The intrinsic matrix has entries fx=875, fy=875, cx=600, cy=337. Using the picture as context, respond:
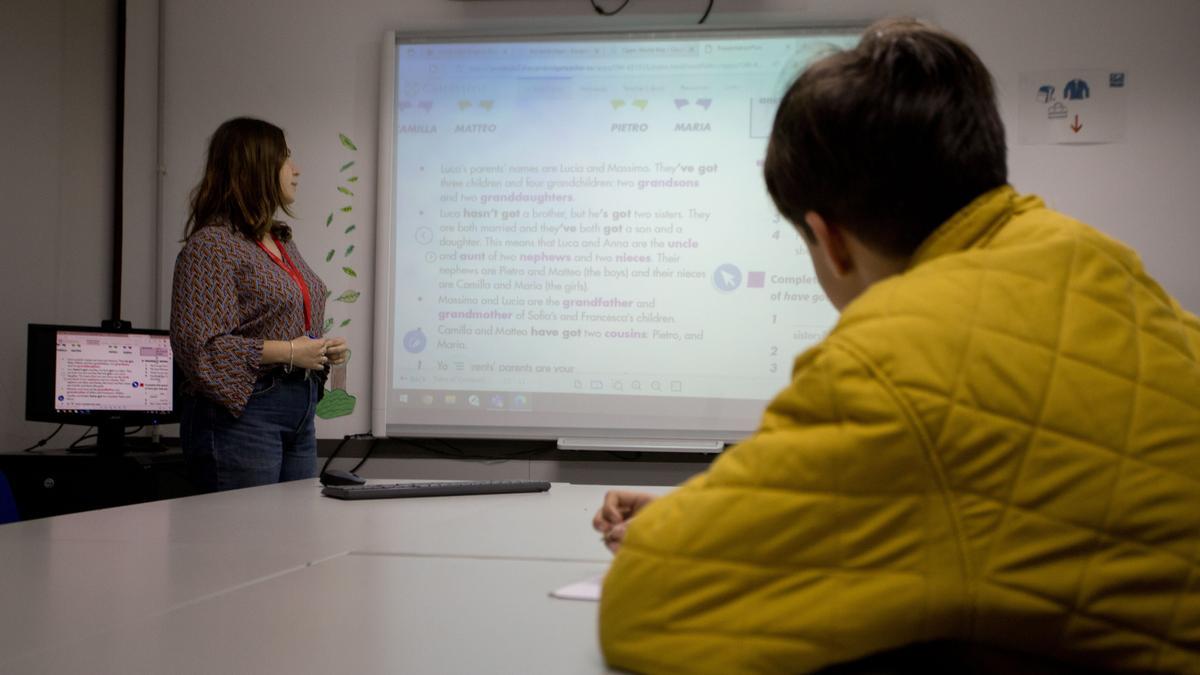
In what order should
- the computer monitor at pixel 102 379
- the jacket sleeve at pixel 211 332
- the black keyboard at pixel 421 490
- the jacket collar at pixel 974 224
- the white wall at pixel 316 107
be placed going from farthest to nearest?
the white wall at pixel 316 107
the computer monitor at pixel 102 379
the jacket sleeve at pixel 211 332
the black keyboard at pixel 421 490
the jacket collar at pixel 974 224

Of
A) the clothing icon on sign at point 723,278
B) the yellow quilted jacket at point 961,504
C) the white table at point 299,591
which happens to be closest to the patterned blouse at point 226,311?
the white table at point 299,591

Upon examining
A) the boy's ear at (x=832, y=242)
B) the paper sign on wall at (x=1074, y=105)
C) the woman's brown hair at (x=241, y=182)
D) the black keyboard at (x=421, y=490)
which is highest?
the paper sign on wall at (x=1074, y=105)

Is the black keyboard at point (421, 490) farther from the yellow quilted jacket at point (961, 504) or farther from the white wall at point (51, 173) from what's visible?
the white wall at point (51, 173)

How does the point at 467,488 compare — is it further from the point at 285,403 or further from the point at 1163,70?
the point at 1163,70

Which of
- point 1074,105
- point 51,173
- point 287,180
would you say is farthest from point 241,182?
point 1074,105

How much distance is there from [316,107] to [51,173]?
0.98 metres

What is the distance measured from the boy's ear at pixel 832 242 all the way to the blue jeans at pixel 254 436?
1.70 metres

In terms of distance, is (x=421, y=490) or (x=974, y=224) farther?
(x=421, y=490)

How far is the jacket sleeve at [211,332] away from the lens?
207 cm

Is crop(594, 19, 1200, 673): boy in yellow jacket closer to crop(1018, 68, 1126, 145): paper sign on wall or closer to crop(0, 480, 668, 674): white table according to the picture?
crop(0, 480, 668, 674): white table

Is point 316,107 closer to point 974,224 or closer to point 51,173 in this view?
point 51,173

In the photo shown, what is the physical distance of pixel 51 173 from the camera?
3.21 meters

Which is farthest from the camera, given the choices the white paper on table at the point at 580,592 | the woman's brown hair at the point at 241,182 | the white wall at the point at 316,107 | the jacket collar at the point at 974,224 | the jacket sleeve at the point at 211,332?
the white wall at the point at 316,107

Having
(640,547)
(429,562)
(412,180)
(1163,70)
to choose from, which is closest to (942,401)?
(640,547)
